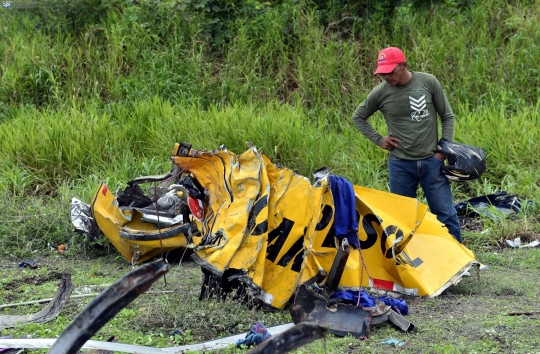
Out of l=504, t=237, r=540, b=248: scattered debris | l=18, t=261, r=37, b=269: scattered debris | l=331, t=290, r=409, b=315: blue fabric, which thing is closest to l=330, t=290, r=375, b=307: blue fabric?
l=331, t=290, r=409, b=315: blue fabric

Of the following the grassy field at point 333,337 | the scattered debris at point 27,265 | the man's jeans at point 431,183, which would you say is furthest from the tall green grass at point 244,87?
the grassy field at point 333,337

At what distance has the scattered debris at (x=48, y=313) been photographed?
4.39m

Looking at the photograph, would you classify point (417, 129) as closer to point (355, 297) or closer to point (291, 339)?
point (355, 297)

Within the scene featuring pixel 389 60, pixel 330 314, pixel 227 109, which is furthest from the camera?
pixel 227 109

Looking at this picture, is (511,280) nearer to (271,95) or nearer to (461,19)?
(271,95)

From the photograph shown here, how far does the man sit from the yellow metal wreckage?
51 cm

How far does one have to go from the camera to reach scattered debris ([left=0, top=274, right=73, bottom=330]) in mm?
4387

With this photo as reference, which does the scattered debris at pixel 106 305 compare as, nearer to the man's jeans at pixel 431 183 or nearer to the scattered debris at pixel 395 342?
the scattered debris at pixel 395 342

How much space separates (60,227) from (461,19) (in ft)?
22.1

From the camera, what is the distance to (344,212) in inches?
187

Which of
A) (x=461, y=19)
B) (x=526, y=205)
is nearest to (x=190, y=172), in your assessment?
(x=526, y=205)

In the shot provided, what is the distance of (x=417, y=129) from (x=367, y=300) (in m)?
1.77

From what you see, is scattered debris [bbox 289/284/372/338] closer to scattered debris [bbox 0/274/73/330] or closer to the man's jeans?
scattered debris [bbox 0/274/73/330]

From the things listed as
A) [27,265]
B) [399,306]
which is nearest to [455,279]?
[399,306]
